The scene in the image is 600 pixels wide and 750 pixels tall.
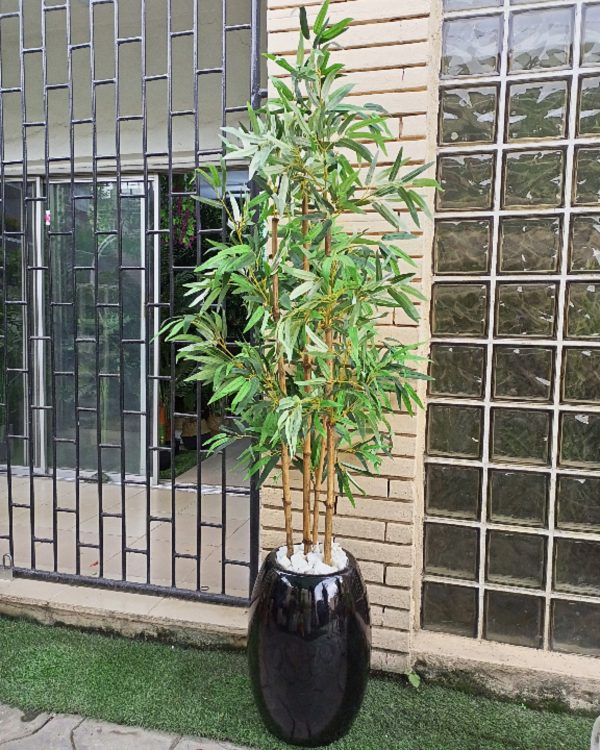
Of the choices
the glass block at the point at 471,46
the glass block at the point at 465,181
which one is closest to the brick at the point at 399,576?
the glass block at the point at 465,181

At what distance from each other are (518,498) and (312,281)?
A: 1212mm

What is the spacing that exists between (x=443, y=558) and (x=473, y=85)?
179cm

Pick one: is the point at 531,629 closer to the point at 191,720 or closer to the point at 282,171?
the point at 191,720

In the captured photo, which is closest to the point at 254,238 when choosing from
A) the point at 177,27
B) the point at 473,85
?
the point at 473,85

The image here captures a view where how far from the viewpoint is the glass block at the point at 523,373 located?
2229 mm

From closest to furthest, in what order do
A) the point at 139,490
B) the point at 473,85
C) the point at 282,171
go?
the point at 282,171 < the point at 473,85 < the point at 139,490

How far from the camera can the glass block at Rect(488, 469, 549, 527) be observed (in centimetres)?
227

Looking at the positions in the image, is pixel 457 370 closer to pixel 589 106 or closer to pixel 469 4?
pixel 589 106

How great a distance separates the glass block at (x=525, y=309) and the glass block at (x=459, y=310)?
0.20 feet

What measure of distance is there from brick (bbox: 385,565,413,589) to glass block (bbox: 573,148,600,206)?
4.87ft

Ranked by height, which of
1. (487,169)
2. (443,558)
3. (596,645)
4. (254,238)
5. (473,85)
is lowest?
(596,645)

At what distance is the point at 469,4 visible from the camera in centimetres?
222

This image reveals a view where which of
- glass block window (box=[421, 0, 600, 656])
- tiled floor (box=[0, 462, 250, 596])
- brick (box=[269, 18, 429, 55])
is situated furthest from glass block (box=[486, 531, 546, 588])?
brick (box=[269, 18, 429, 55])

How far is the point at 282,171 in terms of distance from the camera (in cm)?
172
